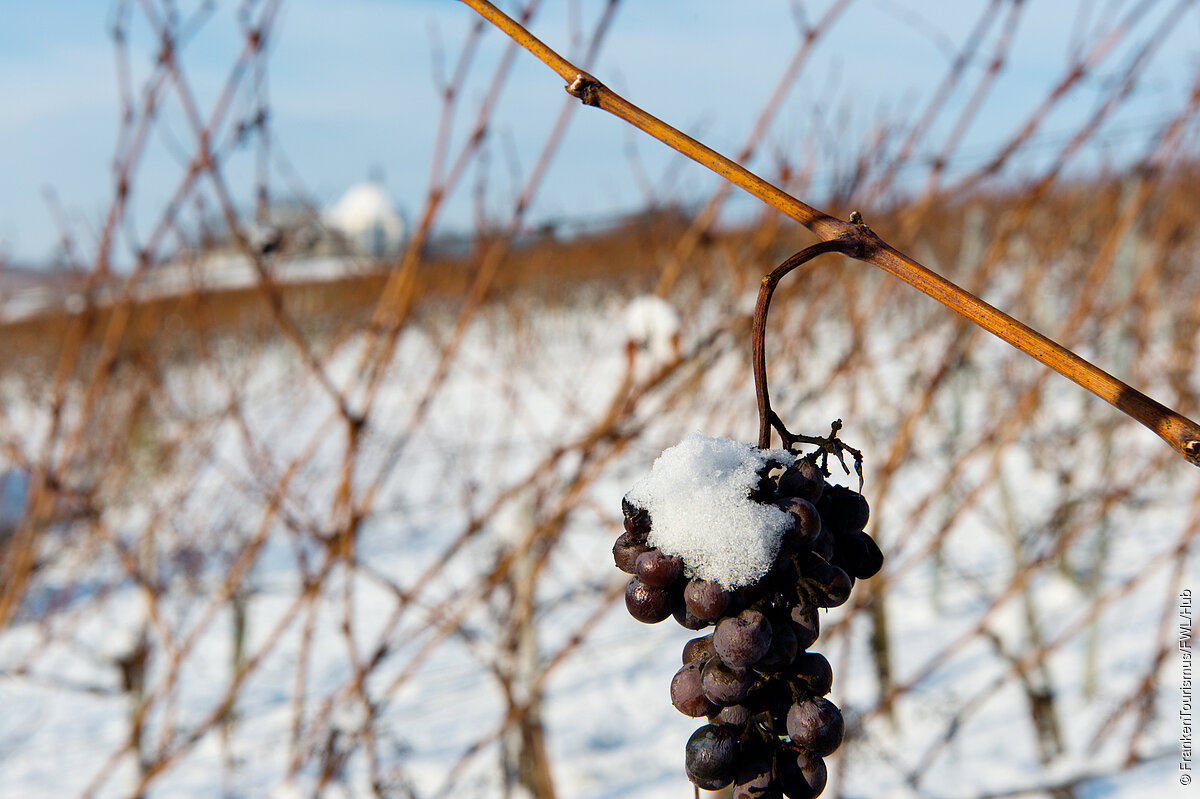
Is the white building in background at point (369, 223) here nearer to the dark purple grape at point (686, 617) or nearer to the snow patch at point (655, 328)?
the snow patch at point (655, 328)

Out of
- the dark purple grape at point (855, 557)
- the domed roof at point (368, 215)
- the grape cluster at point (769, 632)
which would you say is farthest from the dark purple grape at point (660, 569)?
the domed roof at point (368, 215)

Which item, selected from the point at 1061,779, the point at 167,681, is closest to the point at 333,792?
the point at 167,681

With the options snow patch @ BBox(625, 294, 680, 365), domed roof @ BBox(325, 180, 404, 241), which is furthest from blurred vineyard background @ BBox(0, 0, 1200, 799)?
domed roof @ BBox(325, 180, 404, 241)

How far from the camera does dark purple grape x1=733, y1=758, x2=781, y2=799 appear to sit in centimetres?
51

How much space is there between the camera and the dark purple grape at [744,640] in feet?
1.59

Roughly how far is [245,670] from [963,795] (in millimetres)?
2484

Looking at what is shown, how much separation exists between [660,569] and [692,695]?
3.7 inches

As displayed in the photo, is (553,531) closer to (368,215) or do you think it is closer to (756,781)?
(756,781)

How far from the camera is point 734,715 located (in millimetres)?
526

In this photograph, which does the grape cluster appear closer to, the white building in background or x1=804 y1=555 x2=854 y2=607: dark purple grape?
x1=804 y1=555 x2=854 y2=607: dark purple grape

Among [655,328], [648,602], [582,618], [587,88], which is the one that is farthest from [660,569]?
[582,618]

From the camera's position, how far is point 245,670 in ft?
5.04

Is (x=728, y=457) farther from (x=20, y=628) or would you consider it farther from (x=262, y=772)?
(x=20, y=628)

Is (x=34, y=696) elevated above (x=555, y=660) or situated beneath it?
elevated above
